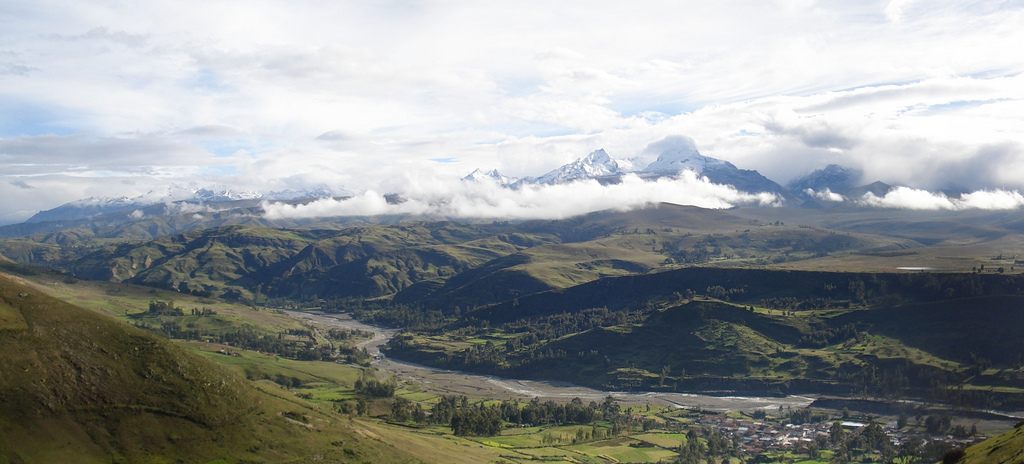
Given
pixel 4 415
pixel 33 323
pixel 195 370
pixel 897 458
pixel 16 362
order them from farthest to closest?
pixel 897 458
pixel 195 370
pixel 33 323
pixel 16 362
pixel 4 415

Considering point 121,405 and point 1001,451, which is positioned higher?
point 1001,451

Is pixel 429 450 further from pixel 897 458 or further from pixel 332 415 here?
pixel 897 458

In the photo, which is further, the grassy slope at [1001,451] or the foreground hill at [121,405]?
the foreground hill at [121,405]

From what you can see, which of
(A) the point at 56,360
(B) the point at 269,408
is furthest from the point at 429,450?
(A) the point at 56,360

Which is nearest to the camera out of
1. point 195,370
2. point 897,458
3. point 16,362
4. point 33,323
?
point 16,362

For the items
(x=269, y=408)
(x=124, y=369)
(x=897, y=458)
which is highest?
(x=124, y=369)

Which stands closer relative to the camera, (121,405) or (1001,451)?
(1001,451)

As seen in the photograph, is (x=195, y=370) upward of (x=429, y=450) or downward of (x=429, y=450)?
upward

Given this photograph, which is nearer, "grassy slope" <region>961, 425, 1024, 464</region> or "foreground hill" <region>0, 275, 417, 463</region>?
"grassy slope" <region>961, 425, 1024, 464</region>
